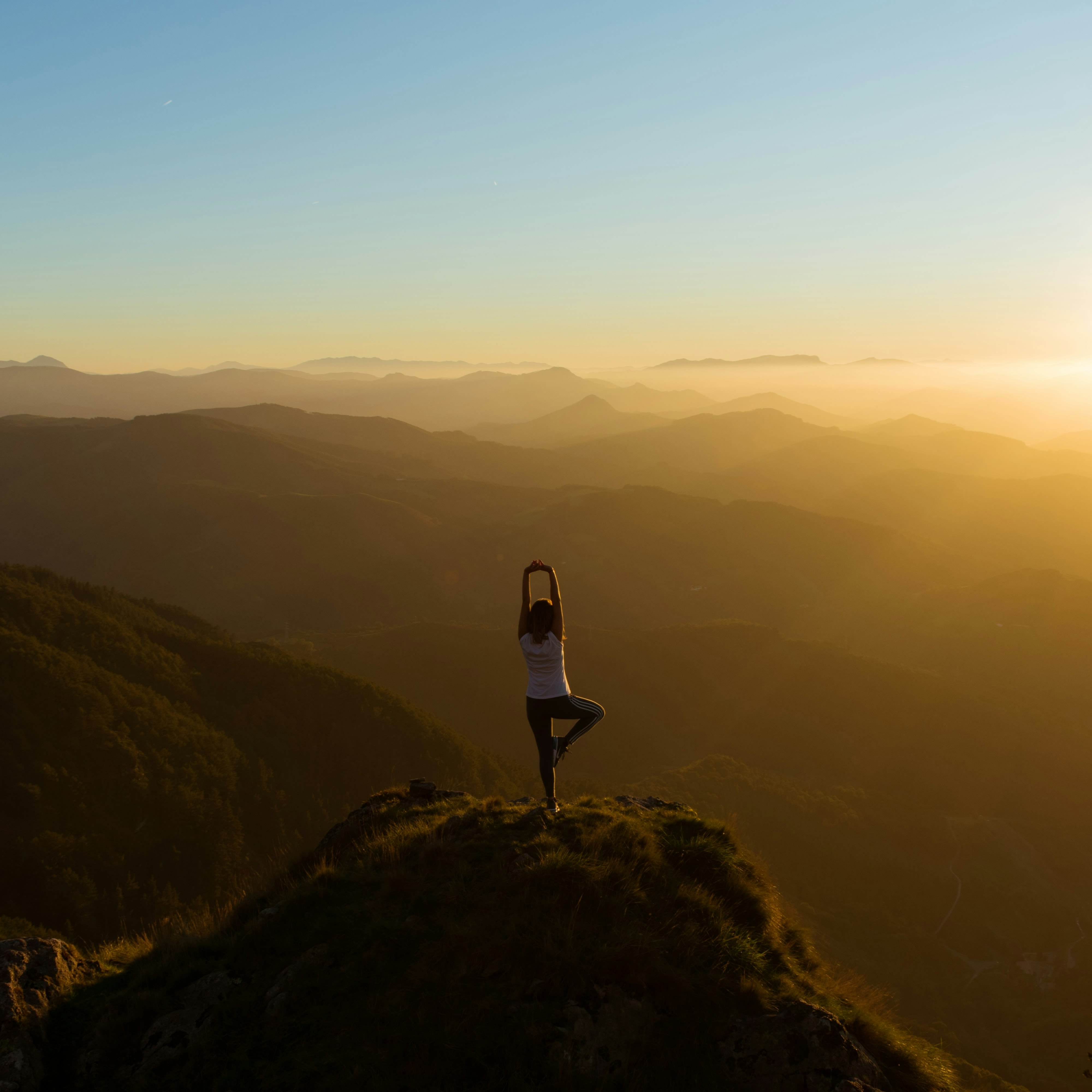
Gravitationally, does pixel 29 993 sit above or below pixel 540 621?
below

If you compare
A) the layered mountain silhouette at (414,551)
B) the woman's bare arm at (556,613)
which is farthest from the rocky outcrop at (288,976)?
the layered mountain silhouette at (414,551)

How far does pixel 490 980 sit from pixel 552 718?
117 inches

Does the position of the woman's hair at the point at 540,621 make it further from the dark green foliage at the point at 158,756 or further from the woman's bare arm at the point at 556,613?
the dark green foliage at the point at 158,756

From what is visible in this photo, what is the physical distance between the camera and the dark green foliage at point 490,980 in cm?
551

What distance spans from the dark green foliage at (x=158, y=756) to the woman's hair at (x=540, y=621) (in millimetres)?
19010

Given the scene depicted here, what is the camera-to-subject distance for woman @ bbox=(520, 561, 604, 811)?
8203mm

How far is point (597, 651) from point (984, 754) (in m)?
35.5

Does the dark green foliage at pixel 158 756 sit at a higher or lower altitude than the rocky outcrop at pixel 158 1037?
lower

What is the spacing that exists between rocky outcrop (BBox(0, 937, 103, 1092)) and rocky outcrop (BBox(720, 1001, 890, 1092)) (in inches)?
221

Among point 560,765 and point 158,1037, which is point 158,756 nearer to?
point 158,1037

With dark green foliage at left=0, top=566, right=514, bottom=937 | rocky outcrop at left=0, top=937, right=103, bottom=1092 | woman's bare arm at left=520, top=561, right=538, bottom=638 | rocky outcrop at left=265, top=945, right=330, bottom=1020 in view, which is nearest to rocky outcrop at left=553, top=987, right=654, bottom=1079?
rocky outcrop at left=265, top=945, right=330, bottom=1020

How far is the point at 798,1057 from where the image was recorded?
5.65 m

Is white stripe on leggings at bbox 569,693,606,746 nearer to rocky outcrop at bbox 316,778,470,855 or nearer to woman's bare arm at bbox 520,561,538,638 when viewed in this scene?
woman's bare arm at bbox 520,561,538,638

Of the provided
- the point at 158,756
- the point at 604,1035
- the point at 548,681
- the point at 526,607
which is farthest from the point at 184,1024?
the point at 158,756
